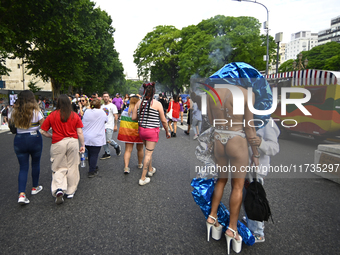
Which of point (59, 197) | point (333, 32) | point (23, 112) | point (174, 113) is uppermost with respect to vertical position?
point (333, 32)

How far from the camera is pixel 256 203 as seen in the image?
231cm

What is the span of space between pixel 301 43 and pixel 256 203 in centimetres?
16640

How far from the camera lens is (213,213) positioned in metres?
2.56

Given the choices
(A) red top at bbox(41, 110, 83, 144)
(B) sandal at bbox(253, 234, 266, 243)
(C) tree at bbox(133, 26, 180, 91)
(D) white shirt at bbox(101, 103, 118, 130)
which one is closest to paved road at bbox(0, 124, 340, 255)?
(B) sandal at bbox(253, 234, 266, 243)

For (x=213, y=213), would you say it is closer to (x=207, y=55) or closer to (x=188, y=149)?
(x=188, y=149)

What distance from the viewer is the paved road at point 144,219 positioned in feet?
8.34

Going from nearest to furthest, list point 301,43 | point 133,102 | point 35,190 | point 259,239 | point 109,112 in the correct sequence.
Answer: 1. point 259,239
2. point 35,190
3. point 133,102
4. point 109,112
5. point 301,43

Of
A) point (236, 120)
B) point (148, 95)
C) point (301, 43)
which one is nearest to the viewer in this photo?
point (236, 120)

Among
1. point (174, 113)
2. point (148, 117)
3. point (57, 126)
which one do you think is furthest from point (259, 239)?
point (174, 113)

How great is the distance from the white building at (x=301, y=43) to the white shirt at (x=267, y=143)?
157870 mm

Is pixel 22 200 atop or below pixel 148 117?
below

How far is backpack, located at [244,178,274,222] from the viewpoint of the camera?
2.30 meters

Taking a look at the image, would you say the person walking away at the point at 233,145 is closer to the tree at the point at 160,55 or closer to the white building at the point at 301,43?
the tree at the point at 160,55

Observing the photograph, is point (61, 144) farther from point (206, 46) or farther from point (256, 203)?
point (206, 46)
